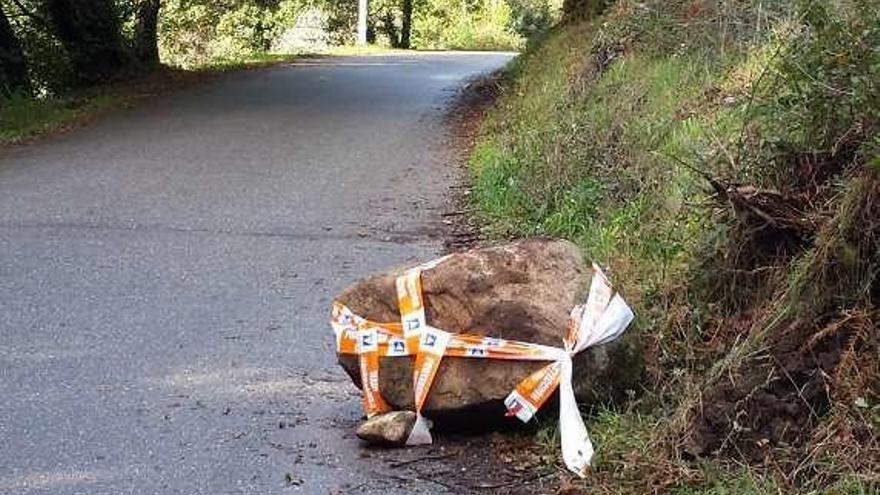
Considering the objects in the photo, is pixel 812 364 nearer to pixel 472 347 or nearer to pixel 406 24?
pixel 472 347

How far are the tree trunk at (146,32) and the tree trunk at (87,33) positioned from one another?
191 cm

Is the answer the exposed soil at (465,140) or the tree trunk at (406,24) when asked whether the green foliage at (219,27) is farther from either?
Answer: the exposed soil at (465,140)

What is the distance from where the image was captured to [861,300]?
404 centimetres

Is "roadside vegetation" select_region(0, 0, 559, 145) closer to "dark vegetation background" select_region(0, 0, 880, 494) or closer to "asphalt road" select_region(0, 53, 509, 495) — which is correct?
"asphalt road" select_region(0, 53, 509, 495)

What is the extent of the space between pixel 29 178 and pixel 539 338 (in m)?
7.79

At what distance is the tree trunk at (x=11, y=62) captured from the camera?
667 inches

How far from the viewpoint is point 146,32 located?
21141mm

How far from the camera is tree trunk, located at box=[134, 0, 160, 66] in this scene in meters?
20.9

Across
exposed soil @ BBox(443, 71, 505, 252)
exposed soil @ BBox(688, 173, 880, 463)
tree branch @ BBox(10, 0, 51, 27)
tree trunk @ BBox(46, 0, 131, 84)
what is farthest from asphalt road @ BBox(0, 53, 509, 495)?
tree branch @ BBox(10, 0, 51, 27)

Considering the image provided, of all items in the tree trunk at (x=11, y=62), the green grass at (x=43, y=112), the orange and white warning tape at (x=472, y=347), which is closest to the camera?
the orange and white warning tape at (x=472, y=347)

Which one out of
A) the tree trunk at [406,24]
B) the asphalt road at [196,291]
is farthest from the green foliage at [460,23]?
the asphalt road at [196,291]

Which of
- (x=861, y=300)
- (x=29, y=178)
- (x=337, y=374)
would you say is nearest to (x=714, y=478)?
(x=861, y=300)

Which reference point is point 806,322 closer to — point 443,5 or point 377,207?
point 377,207

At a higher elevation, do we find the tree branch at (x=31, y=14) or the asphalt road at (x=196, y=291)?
the tree branch at (x=31, y=14)
